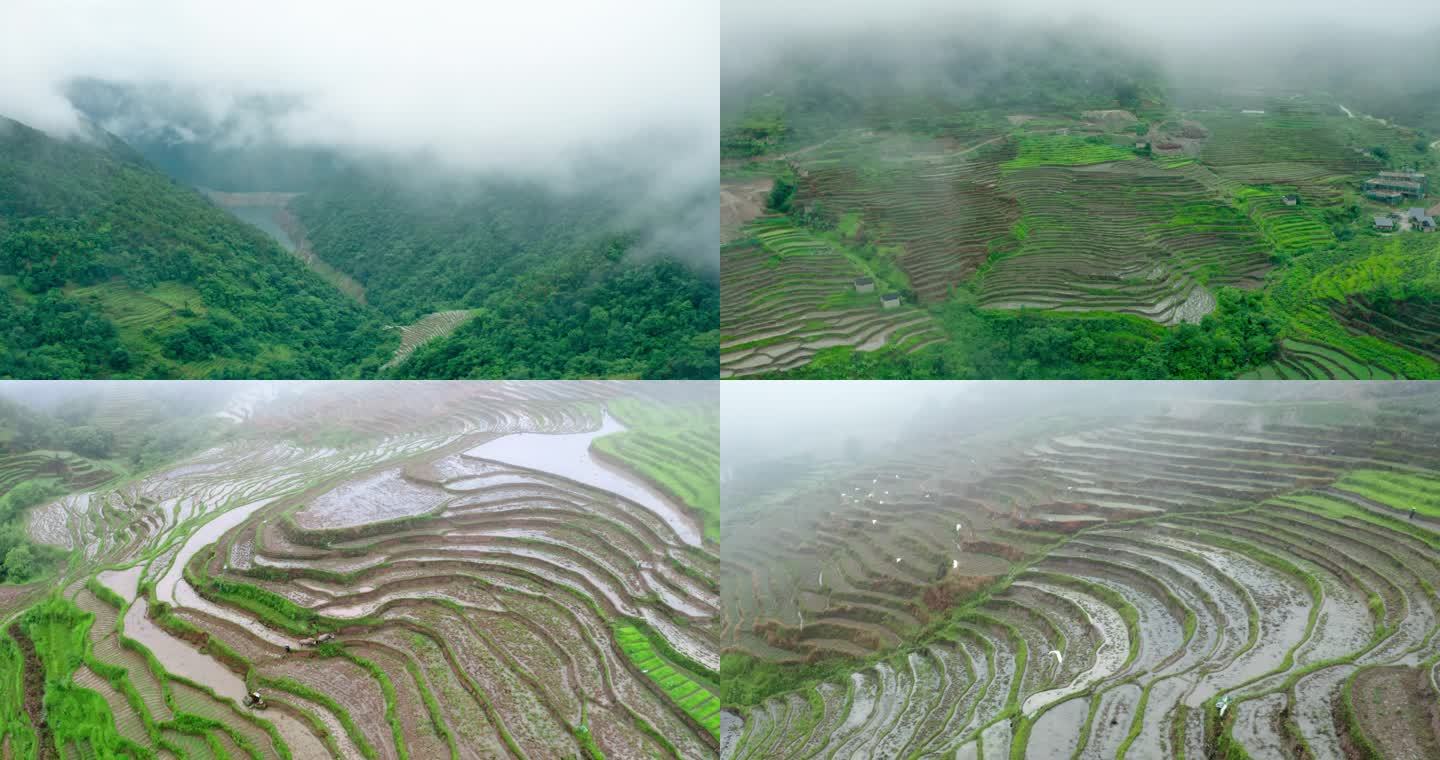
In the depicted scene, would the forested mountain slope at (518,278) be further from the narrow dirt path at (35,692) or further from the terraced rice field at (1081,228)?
the narrow dirt path at (35,692)

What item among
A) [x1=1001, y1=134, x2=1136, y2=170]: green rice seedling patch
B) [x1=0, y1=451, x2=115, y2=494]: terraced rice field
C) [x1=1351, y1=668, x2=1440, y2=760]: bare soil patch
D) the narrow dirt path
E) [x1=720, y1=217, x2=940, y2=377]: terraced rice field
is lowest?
the narrow dirt path

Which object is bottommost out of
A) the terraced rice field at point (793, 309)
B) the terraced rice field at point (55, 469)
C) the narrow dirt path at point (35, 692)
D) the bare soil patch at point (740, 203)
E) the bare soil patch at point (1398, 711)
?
the narrow dirt path at point (35, 692)

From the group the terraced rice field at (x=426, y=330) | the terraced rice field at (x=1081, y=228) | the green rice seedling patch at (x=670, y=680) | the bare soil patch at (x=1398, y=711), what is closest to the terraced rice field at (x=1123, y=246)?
the terraced rice field at (x=1081, y=228)

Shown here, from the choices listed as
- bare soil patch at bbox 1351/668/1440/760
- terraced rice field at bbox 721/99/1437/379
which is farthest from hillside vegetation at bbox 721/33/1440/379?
bare soil patch at bbox 1351/668/1440/760

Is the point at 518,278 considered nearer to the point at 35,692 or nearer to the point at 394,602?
the point at 394,602

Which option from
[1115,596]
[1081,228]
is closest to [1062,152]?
[1081,228]

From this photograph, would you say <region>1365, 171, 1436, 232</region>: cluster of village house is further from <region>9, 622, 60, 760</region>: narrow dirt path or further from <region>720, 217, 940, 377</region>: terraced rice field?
<region>9, 622, 60, 760</region>: narrow dirt path

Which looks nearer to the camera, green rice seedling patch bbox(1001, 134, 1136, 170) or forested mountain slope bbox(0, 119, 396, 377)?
green rice seedling patch bbox(1001, 134, 1136, 170)
